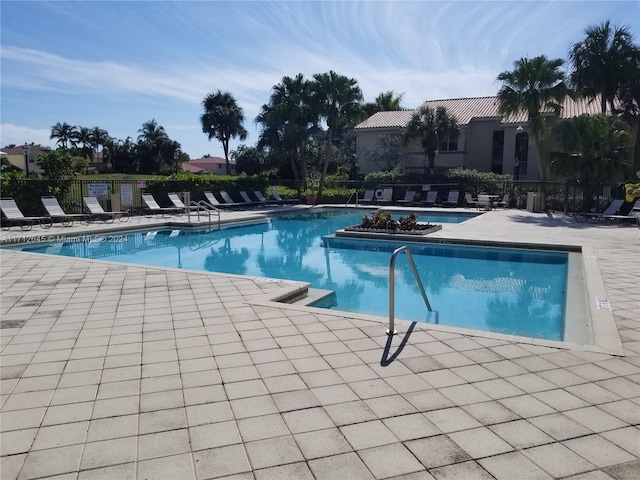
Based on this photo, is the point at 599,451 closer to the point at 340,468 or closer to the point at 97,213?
the point at 340,468

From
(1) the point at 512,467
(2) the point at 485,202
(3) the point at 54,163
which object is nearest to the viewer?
(1) the point at 512,467

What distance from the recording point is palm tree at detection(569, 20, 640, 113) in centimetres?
1733

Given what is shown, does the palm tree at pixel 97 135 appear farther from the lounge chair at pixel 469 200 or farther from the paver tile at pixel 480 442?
the paver tile at pixel 480 442

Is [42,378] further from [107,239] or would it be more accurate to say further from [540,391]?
[107,239]

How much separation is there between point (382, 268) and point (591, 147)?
11.0 metres

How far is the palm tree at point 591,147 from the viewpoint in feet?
51.9

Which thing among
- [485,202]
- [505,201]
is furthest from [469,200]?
[505,201]

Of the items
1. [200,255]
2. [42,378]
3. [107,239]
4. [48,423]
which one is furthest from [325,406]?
[107,239]

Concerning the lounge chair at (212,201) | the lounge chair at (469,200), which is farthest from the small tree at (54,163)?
the lounge chair at (469,200)

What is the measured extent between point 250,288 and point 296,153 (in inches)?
821

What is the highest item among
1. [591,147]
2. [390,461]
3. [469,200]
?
[591,147]

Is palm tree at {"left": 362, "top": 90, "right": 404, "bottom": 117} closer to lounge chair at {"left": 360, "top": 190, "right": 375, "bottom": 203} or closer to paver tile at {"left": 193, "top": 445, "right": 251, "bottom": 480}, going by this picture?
lounge chair at {"left": 360, "top": 190, "right": 375, "bottom": 203}

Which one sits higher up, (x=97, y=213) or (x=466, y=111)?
(x=466, y=111)

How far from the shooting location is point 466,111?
28.1m
